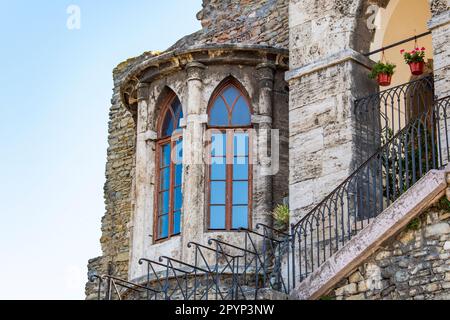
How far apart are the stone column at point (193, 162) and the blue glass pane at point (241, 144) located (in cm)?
50

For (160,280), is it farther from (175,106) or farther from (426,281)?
(426,281)

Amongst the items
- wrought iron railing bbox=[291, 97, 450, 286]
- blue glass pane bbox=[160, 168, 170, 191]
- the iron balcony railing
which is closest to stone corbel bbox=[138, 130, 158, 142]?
blue glass pane bbox=[160, 168, 170, 191]

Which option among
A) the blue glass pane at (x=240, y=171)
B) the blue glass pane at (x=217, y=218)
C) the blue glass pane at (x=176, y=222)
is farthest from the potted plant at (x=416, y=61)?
the blue glass pane at (x=176, y=222)

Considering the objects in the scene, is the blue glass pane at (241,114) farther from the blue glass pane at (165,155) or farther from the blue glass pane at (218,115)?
the blue glass pane at (165,155)

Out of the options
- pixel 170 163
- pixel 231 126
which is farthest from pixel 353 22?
pixel 170 163

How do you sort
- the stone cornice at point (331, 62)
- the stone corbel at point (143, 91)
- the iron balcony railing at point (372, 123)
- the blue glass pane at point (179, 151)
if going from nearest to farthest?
the iron balcony railing at point (372, 123)
the stone cornice at point (331, 62)
the blue glass pane at point (179, 151)
the stone corbel at point (143, 91)

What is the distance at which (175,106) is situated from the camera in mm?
17750

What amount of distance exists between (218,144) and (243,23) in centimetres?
321

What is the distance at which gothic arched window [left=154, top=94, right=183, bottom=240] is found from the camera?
17.2m

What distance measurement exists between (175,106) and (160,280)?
2793 millimetres

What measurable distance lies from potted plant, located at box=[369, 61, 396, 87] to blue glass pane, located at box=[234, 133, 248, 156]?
7.45 ft

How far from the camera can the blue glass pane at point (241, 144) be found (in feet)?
56.2

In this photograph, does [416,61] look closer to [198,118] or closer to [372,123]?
[372,123]

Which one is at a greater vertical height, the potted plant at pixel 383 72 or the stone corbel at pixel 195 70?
the stone corbel at pixel 195 70
